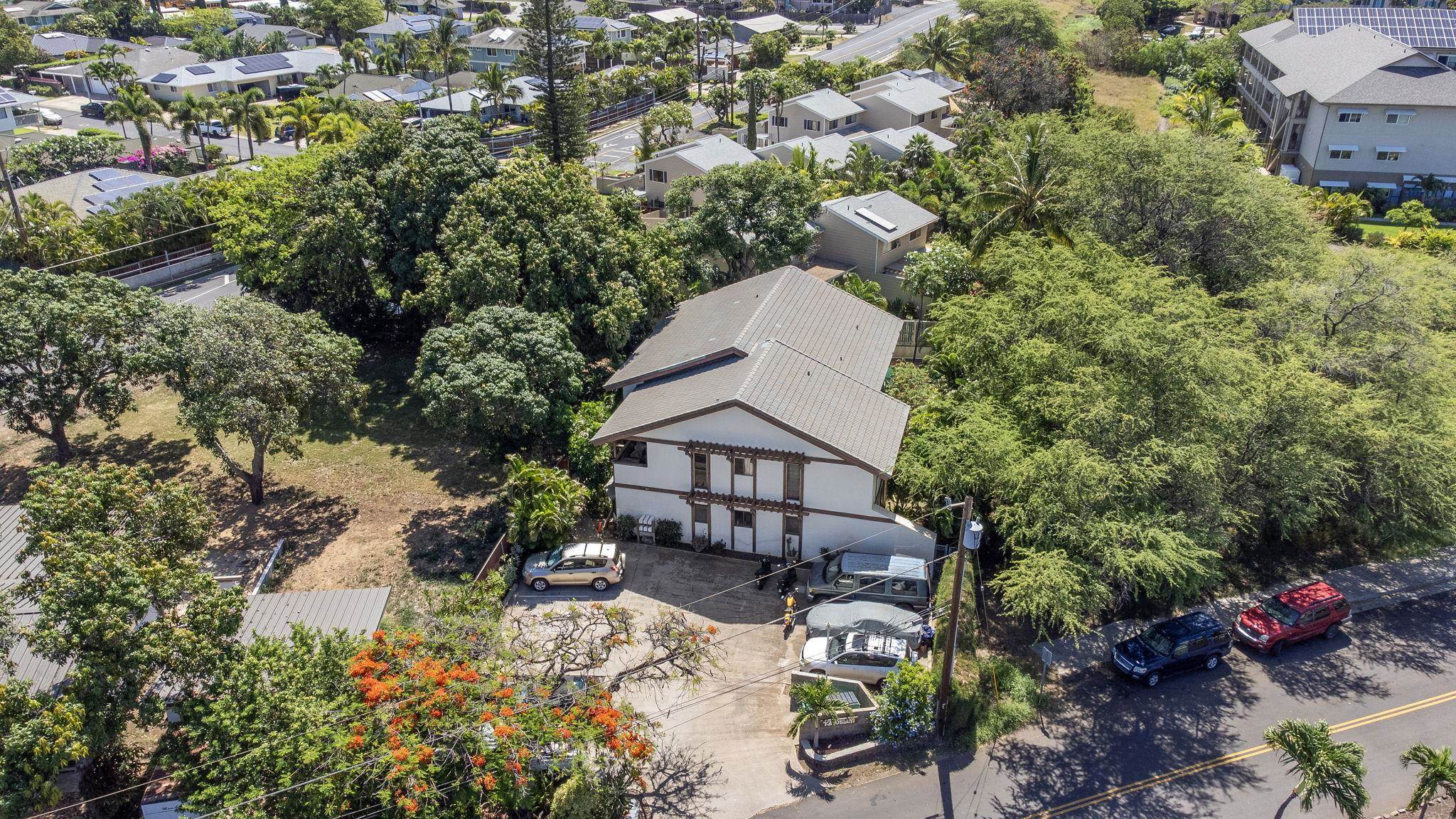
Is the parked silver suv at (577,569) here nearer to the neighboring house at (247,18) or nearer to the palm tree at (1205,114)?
the palm tree at (1205,114)

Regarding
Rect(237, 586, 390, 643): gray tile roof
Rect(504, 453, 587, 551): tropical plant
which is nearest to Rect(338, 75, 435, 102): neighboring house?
Rect(504, 453, 587, 551): tropical plant

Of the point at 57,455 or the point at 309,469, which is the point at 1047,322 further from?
the point at 57,455

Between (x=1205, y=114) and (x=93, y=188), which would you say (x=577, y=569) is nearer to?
(x=93, y=188)

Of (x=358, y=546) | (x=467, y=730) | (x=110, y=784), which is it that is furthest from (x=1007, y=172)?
(x=110, y=784)

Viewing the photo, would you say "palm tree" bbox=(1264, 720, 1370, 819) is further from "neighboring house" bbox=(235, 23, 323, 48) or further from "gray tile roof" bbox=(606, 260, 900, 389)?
"neighboring house" bbox=(235, 23, 323, 48)

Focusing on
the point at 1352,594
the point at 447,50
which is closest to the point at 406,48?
the point at 447,50

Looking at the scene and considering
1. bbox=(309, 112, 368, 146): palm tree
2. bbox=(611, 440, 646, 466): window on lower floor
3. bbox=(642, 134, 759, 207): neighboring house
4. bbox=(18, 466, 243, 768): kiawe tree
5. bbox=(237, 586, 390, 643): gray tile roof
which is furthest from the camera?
bbox=(309, 112, 368, 146): palm tree
